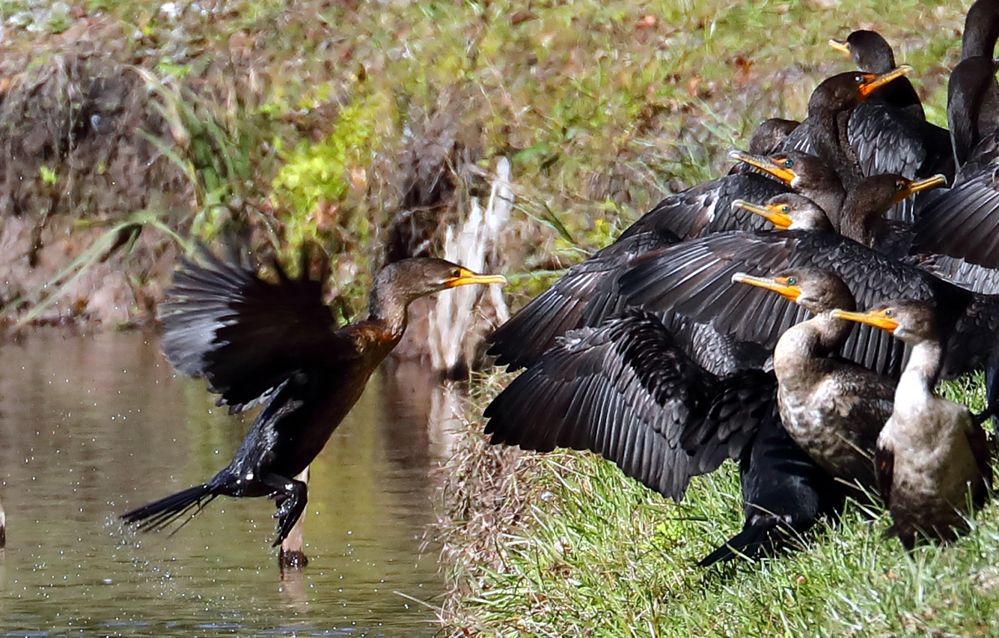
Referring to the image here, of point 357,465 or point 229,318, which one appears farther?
point 357,465

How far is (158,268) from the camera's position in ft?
45.6

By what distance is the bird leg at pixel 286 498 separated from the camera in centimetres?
673

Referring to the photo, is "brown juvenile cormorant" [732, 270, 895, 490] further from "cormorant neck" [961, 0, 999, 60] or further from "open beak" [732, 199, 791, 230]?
"cormorant neck" [961, 0, 999, 60]

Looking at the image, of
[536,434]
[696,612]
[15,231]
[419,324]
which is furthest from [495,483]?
[15,231]

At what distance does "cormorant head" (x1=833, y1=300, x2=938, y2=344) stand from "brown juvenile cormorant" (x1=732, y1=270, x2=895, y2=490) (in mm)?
297

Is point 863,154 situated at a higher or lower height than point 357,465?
higher

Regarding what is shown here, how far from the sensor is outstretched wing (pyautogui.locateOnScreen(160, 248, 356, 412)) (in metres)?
6.21

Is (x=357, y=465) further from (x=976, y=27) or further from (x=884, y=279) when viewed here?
(x=884, y=279)

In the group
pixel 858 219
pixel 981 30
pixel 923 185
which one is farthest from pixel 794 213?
pixel 981 30

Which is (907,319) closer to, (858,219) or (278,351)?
(858,219)

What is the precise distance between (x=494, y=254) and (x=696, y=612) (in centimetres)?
599

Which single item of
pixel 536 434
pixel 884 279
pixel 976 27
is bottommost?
pixel 536 434

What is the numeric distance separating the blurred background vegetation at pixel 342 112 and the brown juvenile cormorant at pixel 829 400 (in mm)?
6063

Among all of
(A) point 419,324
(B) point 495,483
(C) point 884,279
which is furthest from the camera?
(A) point 419,324
